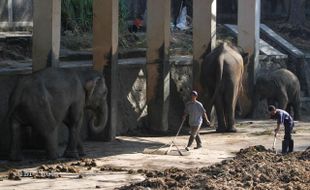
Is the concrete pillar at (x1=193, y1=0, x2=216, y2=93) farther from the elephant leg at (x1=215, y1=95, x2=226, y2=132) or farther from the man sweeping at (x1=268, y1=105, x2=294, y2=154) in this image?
the man sweeping at (x1=268, y1=105, x2=294, y2=154)

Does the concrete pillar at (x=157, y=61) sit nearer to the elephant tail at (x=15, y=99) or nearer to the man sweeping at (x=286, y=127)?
the man sweeping at (x=286, y=127)

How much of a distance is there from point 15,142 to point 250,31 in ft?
30.6

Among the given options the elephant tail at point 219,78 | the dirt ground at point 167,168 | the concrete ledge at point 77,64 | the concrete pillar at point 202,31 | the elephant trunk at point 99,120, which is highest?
the concrete pillar at point 202,31

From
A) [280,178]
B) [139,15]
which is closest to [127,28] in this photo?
[139,15]

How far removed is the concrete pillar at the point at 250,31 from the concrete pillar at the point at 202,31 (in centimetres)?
212

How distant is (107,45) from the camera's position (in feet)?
54.7

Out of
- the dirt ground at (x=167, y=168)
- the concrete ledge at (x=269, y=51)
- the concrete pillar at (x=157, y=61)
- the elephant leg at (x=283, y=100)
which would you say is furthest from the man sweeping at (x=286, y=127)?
the concrete ledge at (x=269, y=51)

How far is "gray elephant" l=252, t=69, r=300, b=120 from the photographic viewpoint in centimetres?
2138

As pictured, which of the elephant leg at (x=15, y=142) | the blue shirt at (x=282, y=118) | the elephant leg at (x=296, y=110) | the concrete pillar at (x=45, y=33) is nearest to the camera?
the elephant leg at (x=15, y=142)

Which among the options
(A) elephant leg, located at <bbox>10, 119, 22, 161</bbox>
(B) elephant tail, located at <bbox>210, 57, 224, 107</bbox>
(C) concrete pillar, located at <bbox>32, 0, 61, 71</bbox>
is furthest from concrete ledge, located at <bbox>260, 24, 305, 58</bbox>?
(A) elephant leg, located at <bbox>10, 119, 22, 161</bbox>

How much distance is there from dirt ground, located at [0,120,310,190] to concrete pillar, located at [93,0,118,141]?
0.67 metres

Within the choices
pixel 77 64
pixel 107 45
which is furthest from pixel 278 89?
pixel 107 45

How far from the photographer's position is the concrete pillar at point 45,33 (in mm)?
15320

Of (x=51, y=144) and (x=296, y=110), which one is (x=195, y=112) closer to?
(x=51, y=144)
